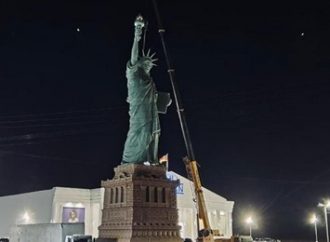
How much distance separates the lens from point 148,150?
57.1 feet

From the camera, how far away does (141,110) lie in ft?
58.6

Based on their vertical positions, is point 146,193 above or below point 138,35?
below

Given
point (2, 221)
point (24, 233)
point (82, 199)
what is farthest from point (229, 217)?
point (24, 233)

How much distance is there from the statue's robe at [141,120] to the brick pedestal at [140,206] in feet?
3.07

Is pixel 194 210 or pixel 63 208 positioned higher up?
pixel 194 210

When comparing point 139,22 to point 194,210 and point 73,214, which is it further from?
point 194,210

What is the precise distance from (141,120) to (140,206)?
3781 millimetres

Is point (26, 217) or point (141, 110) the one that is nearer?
point (141, 110)

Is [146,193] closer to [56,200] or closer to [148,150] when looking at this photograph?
[148,150]

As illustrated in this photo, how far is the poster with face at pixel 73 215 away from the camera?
45.4 m

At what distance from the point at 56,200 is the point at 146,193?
1231 inches

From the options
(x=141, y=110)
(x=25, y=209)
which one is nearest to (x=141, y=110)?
(x=141, y=110)

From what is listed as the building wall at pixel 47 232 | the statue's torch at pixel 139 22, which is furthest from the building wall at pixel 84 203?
the statue's torch at pixel 139 22

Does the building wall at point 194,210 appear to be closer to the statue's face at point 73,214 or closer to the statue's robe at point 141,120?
the statue's face at point 73,214
